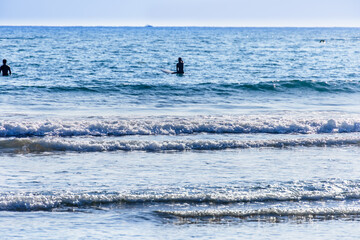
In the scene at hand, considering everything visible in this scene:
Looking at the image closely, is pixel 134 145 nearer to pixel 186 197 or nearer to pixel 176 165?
pixel 176 165

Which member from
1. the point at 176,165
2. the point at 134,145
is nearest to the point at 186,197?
the point at 176,165

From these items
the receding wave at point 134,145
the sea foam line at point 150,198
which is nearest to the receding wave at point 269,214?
the sea foam line at point 150,198

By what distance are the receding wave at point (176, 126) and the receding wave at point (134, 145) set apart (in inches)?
63.6

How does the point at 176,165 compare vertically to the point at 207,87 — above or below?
below

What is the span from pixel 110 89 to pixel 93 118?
849cm

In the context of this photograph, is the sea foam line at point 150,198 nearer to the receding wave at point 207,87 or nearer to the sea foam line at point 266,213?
the sea foam line at point 266,213

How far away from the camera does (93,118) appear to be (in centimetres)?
1641

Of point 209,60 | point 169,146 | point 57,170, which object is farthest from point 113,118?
point 209,60

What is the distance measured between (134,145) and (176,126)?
9.07 feet

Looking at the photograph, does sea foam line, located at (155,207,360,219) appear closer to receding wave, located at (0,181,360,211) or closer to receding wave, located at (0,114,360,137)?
receding wave, located at (0,181,360,211)

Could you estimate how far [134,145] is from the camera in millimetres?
12242

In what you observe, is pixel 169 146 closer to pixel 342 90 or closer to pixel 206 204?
pixel 206 204

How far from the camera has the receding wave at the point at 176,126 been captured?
14.2 metres

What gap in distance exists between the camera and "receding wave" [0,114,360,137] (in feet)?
46.5
